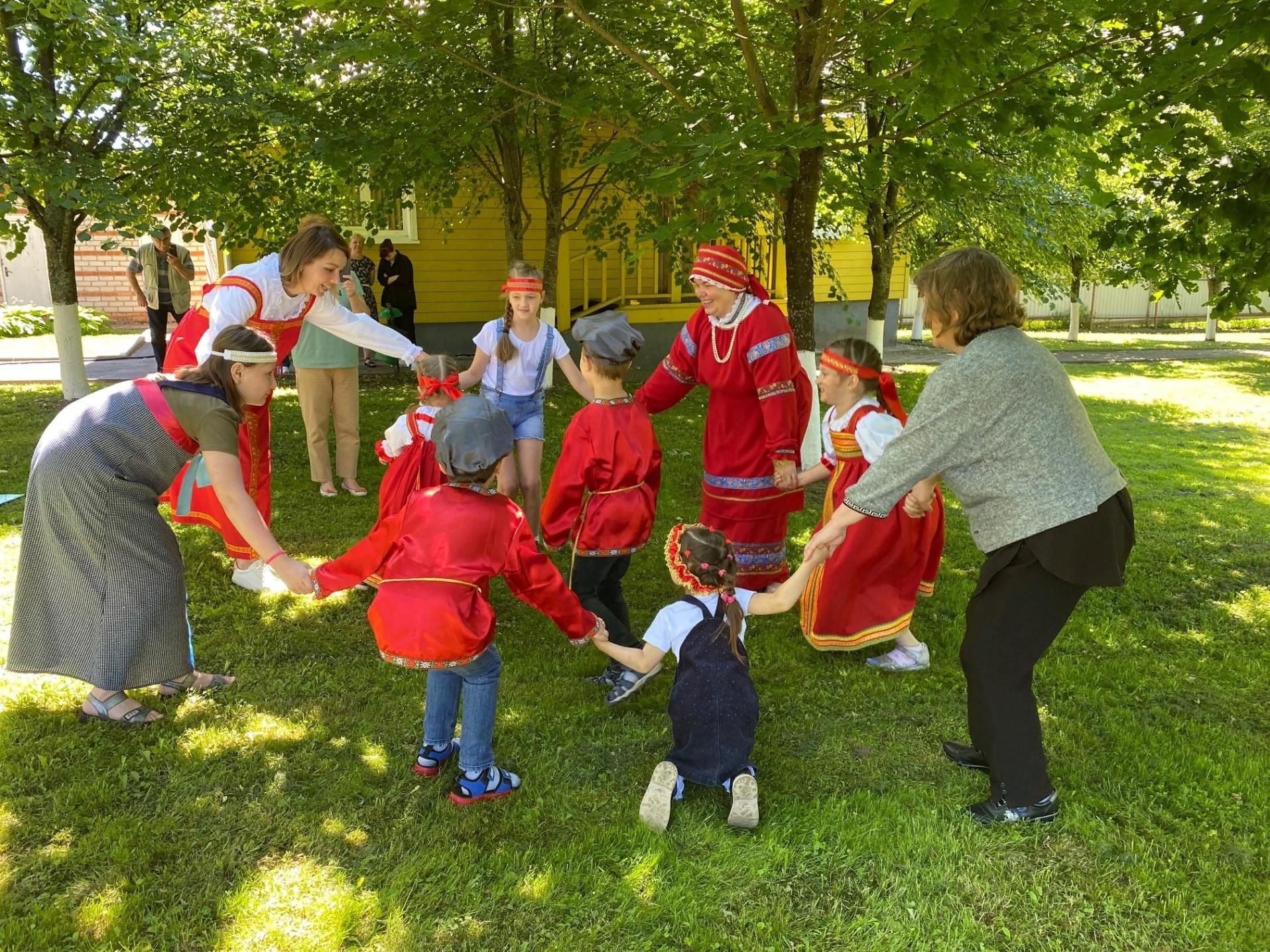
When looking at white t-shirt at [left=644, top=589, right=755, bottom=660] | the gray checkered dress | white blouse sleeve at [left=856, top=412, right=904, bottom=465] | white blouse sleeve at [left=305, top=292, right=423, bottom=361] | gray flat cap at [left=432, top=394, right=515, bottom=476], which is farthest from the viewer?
white blouse sleeve at [left=305, top=292, right=423, bottom=361]

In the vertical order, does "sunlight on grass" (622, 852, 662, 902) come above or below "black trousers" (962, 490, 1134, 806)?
below

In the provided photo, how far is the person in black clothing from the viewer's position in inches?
506

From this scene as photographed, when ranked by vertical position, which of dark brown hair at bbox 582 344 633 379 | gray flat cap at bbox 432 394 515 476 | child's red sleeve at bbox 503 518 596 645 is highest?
dark brown hair at bbox 582 344 633 379

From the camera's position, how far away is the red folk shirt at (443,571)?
2.99m

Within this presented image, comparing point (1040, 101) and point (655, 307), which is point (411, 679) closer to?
point (1040, 101)

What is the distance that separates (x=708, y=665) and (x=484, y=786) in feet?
2.96

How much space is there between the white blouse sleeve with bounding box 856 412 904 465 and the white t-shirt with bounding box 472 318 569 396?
1809mm

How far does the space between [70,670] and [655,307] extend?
518 inches

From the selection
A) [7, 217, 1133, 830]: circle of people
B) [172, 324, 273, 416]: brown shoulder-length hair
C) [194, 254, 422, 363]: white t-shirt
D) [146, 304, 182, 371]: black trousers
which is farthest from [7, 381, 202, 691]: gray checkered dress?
[146, 304, 182, 371]: black trousers

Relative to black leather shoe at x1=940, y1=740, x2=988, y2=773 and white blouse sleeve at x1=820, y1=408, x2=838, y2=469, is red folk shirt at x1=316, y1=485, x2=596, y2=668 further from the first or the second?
white blouse sleeve at x1=820, y1=408, x2=838, y2=469

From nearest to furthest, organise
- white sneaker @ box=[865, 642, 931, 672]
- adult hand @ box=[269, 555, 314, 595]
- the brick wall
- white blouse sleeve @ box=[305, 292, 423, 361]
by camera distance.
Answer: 1. adult hand @ box=[269, 555, 314, 595]
2. white sneaker @ box=[865, 642, 931, 672]
3. white blouse sleeve @ box=[305, 292, 423, 361]
4. the brick wall

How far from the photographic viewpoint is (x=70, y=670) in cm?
344

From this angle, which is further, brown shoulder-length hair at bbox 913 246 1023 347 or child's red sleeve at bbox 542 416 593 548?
child's red sleeve at bbox 542 416 593 548

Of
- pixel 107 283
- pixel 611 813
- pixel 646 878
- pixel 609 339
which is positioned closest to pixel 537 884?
pixel 646 878
